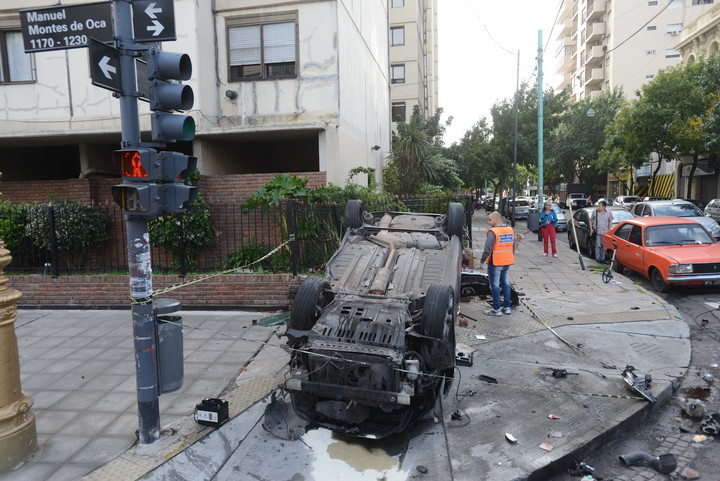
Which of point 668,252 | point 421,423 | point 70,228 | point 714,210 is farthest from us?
point 714,210

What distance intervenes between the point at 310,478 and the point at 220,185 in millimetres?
8712

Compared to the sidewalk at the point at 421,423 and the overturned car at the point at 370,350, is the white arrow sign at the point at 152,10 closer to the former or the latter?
the overturned car at the point at 370,350

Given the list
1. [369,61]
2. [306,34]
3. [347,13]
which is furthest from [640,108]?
[306,34]

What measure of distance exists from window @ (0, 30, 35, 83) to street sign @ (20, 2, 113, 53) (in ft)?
32.0

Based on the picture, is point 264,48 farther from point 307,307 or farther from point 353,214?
point 307,307

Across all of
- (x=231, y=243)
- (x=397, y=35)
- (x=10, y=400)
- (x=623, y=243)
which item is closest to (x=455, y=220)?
(x=231, y=243)

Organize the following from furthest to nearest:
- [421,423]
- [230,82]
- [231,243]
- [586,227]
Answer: [586,227] → [230,82] → [231,243] → [421,423]

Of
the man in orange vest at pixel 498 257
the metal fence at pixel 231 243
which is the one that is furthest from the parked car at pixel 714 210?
the man in orange vest at pixel 498 257

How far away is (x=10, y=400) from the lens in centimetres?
416

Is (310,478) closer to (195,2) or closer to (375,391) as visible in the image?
(375,391)

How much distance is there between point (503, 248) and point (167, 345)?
18.1 feet

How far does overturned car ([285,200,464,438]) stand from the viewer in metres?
4.21

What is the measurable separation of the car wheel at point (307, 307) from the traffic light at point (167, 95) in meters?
2.00

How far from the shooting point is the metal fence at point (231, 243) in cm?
952
